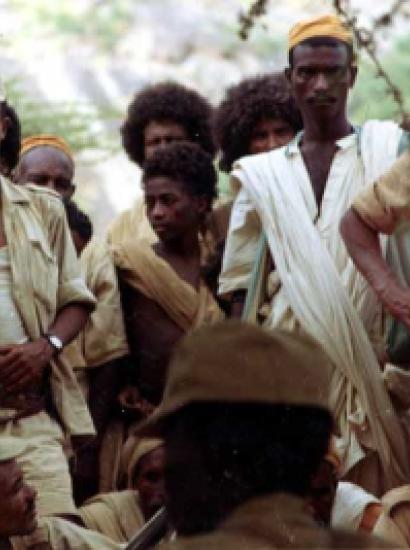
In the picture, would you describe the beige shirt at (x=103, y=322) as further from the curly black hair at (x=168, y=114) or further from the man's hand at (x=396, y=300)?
the man's hand at (x=396, y=300)

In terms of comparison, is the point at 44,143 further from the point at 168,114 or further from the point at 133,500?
the point at 133,500

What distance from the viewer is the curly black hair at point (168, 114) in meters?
9.84

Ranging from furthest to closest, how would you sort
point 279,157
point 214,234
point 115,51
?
point 115,51 → point 214,234 → point 279,157

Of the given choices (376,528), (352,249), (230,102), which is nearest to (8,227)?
(352,249)

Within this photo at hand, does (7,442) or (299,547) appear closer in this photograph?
(299,547)

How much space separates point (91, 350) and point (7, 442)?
2.37m

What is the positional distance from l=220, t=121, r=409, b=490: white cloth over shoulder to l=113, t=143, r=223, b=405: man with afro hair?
413 millimetres

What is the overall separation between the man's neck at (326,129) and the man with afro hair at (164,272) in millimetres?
779

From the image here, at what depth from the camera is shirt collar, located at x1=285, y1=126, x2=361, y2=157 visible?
8.02 meters

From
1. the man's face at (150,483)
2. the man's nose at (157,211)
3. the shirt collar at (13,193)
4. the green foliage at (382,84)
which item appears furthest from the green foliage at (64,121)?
the shirt collar at (13,193)

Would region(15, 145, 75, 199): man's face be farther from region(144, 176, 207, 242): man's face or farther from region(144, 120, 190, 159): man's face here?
region(144, 176, 207, 242): man's face

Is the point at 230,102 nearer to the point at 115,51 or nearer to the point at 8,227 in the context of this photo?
the point at 8,227

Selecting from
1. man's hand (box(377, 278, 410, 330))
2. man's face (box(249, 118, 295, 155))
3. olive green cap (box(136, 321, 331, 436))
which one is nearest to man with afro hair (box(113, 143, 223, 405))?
man's face (box(249, 118, 295, 155))

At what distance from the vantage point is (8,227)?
285 inches
